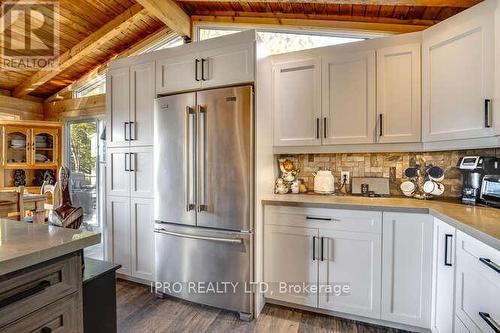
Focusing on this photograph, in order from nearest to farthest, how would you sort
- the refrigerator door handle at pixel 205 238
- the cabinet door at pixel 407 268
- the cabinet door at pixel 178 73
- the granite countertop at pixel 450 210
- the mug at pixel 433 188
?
the granite countertop at pixel 450 210
the cabinet door at pixel 407 268
the refrigerator door handle at pixel 205 238
the mug at pixel 433 188
the cabinet door at pixel 178 73

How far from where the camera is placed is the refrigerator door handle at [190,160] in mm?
2213

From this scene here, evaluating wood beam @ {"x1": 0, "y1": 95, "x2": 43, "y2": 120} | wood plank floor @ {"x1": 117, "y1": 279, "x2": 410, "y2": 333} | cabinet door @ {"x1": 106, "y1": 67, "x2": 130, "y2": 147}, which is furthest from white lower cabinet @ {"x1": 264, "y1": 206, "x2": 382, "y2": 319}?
wood beam @ {"x1": 0, "y1": 95, "x2": 43, "y2": 120}

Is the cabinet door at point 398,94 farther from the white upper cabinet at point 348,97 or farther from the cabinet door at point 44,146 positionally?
the cabinet door at point 44,146

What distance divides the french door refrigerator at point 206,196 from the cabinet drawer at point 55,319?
1.18 m

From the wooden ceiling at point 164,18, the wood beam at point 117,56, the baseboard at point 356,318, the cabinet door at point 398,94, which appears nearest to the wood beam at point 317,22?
the wooden ceiling at point 164,18

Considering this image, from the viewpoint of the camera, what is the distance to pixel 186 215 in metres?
2.26

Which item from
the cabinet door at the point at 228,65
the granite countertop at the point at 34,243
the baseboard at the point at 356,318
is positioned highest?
the cabinet door at the point at 228,65

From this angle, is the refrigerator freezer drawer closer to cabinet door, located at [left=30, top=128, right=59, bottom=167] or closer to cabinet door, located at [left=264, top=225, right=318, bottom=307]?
cabinet door, located at [left=264, top=225, right=318, bottom=307]

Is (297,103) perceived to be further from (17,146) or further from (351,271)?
(17,146)

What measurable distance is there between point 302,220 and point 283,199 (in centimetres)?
23

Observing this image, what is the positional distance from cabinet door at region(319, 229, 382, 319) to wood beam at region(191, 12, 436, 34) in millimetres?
2024

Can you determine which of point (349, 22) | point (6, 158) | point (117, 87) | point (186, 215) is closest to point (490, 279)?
point (186, 215)

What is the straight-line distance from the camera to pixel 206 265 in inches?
86.7

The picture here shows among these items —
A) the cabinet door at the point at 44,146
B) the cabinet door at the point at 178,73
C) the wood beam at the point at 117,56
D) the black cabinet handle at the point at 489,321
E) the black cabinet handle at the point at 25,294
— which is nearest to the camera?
the black cabinet handle at the point at 25,294
